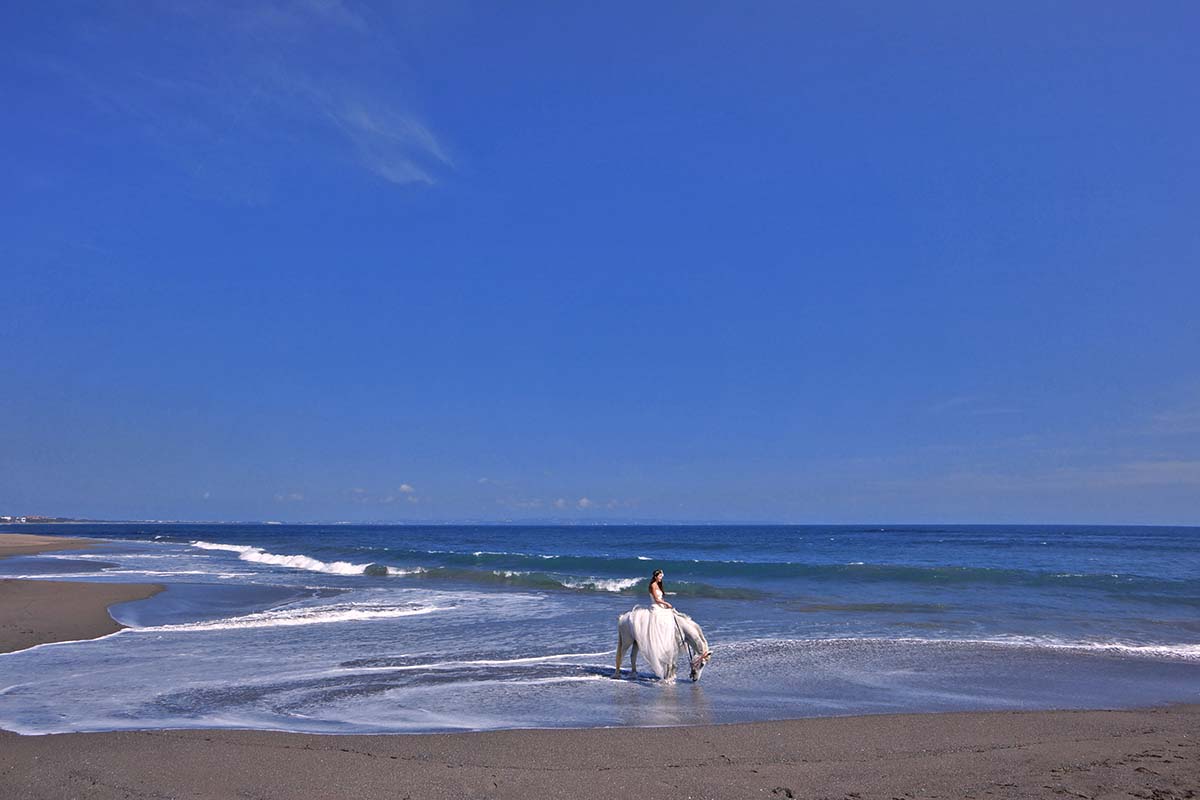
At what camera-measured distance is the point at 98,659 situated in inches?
516

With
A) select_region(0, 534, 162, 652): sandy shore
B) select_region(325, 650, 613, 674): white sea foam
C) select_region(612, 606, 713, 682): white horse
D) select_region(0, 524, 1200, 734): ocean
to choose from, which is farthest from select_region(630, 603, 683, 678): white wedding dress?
select_region(0, 534, 162, 652): sandy shore

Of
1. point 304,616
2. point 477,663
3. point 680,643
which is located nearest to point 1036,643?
point 680,643

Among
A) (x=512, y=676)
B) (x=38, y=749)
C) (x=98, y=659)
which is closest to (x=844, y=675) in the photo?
(x=512, y=676)

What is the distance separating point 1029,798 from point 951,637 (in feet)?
35.4

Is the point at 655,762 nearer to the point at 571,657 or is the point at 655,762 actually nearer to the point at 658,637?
the point at 658,637

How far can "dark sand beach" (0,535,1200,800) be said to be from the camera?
6.55 meters

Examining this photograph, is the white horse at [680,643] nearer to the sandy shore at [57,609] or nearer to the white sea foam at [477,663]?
the white sea foam at [477,663]

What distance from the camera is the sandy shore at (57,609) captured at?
15.6m

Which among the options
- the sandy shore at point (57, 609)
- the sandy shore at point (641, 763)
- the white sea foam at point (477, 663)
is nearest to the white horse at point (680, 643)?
the white sea foam at point (477, 663)

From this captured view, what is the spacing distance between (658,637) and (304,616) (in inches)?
428

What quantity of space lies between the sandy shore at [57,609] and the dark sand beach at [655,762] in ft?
28.2

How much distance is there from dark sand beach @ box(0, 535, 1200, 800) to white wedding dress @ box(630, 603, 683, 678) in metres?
2.78

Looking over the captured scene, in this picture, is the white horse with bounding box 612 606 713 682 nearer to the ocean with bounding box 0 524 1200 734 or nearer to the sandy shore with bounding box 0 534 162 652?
the ocean with bounding box 0 524 1200 734

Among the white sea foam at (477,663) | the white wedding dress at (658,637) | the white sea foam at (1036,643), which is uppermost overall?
the white wedding dress at (658,637)
